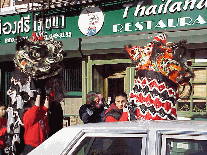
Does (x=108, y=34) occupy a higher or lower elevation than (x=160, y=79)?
→ higher

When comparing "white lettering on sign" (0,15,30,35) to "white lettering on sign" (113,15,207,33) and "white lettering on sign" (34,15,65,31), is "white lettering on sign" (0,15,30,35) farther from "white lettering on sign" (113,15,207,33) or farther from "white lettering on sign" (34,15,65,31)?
"white lettering on sign" (113,15,207,33)

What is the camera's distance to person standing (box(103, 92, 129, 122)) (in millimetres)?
5199

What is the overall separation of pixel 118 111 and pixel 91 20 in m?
4.77

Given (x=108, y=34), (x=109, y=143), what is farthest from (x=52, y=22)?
(x=109, y=143)

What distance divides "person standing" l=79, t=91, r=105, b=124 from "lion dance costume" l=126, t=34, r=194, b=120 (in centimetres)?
157

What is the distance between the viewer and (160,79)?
188 inches

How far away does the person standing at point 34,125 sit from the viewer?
5023mm

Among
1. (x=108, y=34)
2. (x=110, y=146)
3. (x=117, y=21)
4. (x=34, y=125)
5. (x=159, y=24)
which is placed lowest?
(x=34, y=125)

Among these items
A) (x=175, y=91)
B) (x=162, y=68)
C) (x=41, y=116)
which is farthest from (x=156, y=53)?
(x=41, y=116)

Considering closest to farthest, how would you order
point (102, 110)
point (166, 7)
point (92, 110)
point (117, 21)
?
point (92, 110)
point (102, 110)
point (166, 7)
point (117, 21)

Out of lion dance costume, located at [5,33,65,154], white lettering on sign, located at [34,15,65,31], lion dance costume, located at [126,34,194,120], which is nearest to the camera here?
lion dance costume, located at [126,34,194,120]

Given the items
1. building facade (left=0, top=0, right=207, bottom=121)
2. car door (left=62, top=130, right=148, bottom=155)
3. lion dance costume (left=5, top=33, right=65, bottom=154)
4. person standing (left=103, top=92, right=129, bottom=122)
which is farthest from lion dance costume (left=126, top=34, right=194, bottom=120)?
building facade (left=0, top=0, right=207, bottom=121)

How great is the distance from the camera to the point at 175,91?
482 centimetres

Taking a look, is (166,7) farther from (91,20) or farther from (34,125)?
(34,125)
